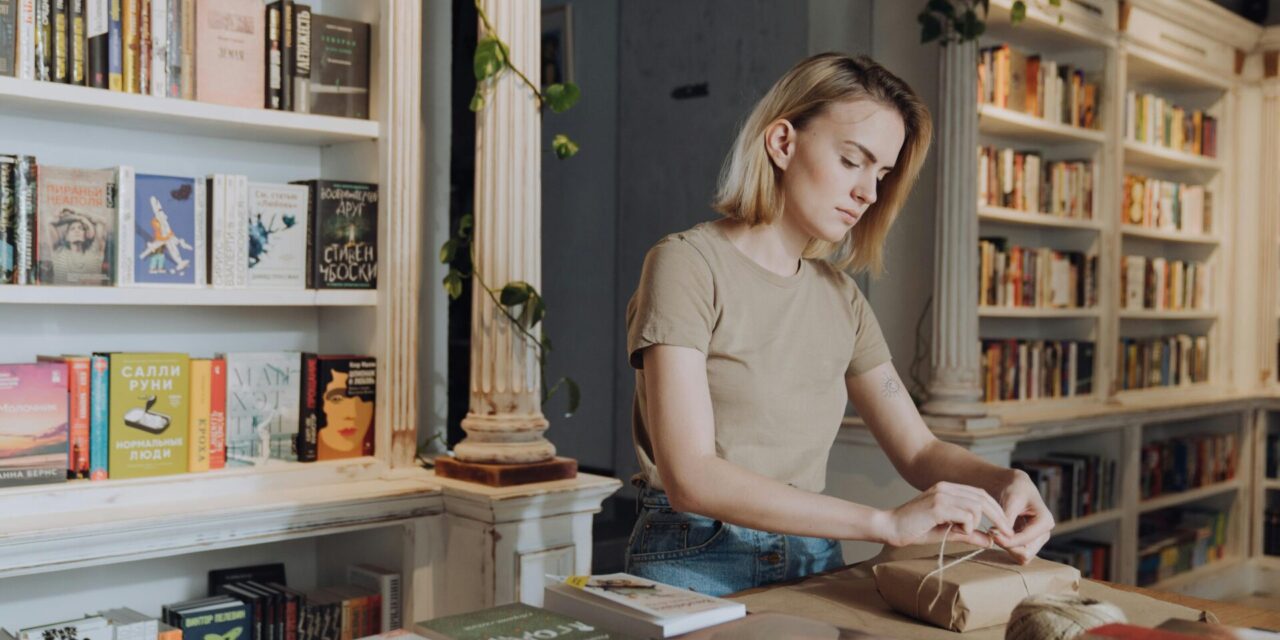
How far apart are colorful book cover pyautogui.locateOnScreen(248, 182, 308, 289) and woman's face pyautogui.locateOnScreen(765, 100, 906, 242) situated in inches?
52.9

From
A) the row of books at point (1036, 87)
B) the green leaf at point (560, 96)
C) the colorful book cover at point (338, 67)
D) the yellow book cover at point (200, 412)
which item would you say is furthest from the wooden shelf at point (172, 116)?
the row of books at point (1036, 87)

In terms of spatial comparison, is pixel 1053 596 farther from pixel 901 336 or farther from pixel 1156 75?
pixel 1156 75

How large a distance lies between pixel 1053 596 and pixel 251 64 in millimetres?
2005

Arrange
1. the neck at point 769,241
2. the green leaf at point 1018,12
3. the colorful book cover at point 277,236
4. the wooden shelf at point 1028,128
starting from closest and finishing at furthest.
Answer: the neck at point 769,241 → the colorful book cover at point 277,236 → the green leaf at point 1018,12 → the wooden shelf at point 1028,128

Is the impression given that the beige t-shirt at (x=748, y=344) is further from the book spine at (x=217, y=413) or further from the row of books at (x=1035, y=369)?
the row of books at (x=1035, y=369)

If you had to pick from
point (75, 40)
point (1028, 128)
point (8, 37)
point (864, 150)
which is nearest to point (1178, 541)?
point (1028, 128)

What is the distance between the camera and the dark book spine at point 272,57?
2469 mm

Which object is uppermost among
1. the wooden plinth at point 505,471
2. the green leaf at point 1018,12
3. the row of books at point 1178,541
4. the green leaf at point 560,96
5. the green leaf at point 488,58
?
the green leaf at point 1018,12

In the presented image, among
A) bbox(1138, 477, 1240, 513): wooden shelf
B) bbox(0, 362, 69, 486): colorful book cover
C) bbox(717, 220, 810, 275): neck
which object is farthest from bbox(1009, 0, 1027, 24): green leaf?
bbox(0, 362, 69, 486): colorful book cover

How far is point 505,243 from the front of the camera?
8.35 feet

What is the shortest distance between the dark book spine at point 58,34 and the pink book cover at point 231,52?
26 cm

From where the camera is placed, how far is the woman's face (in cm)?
153

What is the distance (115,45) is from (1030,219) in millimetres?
3015

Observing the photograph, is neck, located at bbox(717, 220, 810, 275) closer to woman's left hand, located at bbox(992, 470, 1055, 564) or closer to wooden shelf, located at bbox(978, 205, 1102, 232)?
woman's left hand, located at bbox(992, 470, 1055, 564)
